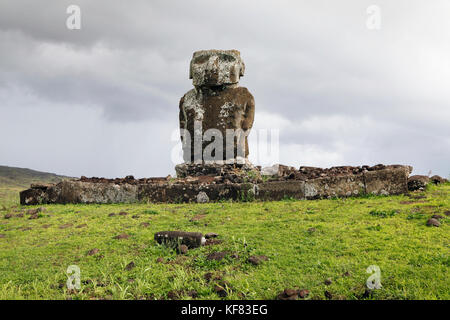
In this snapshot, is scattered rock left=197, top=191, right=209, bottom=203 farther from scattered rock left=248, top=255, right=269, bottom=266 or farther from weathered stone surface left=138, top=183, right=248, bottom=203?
scattered rock left=248, top=255, right=269, bottom=266

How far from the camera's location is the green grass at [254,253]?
415 cm

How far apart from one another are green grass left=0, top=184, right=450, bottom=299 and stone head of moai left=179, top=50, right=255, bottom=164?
546 cm

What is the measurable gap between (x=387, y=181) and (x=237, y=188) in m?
4.08

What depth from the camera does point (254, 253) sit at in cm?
512

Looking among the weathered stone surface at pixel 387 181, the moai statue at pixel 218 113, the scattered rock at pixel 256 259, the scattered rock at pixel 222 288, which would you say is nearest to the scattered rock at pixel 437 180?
the weathered stone surface at pixel 387 181

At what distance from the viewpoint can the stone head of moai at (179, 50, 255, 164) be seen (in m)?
13.7

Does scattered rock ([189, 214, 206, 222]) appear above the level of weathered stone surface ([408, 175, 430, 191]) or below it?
below

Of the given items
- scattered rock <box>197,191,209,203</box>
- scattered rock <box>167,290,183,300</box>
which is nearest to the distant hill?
scattered rock <box>197,191,209,203</box>

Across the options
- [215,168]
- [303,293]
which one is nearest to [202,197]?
[215,168]

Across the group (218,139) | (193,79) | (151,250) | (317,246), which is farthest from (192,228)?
(193,79)

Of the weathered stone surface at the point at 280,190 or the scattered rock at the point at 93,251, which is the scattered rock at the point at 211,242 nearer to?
the scattered rock at the point at 93,251
